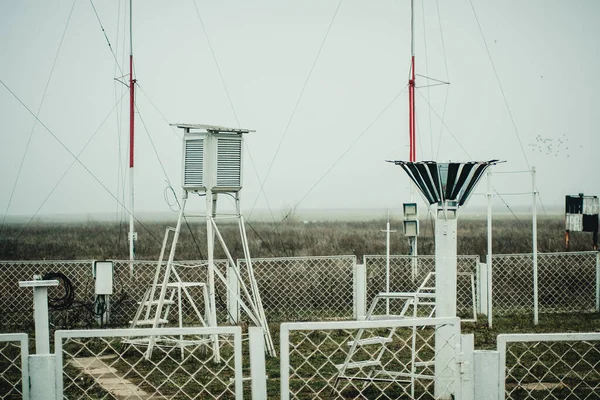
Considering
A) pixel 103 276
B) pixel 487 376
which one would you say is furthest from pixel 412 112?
pixel 487 376

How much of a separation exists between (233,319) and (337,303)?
2.93m

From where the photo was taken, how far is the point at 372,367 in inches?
333

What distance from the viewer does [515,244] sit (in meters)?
27.3

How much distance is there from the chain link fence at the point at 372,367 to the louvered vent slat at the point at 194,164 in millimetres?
2504

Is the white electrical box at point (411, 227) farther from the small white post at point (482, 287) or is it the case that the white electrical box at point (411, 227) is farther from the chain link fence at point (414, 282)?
the small white post at point (482, 287)

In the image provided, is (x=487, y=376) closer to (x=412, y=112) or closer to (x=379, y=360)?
(x=379, y=360)

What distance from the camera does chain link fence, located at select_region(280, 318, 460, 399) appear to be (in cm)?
427

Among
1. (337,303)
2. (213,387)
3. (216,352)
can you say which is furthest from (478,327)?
(213,387)

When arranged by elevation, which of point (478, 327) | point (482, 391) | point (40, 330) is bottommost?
point (478, 327)

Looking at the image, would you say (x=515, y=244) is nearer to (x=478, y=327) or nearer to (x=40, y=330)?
(x=478, y=327)

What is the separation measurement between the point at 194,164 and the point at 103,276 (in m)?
3.50

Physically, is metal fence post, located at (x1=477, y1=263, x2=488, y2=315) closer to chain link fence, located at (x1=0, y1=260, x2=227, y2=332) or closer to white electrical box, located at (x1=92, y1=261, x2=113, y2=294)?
chain link fence, located at (x1=0, y1=260, x2=227, y2=332)

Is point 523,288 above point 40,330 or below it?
below

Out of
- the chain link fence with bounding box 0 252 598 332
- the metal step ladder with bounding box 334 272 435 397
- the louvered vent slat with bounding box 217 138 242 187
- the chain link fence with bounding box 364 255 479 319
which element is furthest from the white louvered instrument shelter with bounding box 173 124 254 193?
the chain link fence with bounding box 364 255 479 319
